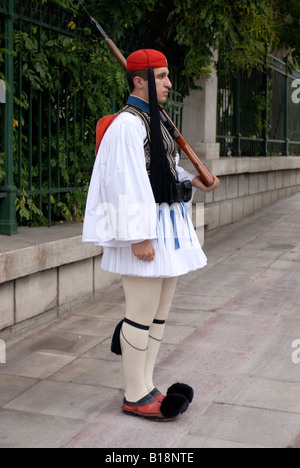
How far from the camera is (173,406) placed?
3.82 m

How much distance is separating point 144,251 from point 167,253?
157mm

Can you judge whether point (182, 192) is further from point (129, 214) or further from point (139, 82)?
point (139, 82)

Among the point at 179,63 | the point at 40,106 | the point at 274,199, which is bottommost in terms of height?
the point at 274,199

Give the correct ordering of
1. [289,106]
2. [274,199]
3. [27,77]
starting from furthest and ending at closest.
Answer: [289,106]
[274,199]
[27,77]

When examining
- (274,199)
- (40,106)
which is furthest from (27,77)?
(274,199)

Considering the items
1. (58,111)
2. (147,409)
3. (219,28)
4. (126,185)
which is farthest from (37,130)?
(147,409)

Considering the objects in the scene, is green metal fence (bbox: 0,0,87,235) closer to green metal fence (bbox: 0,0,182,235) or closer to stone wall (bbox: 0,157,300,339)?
green metal fence (bbox: 0,0,182,235)

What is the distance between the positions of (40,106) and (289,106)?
9.92 meters

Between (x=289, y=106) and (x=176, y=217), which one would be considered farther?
(x=289, y=106)

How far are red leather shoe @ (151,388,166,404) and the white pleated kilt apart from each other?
0.70 meters
